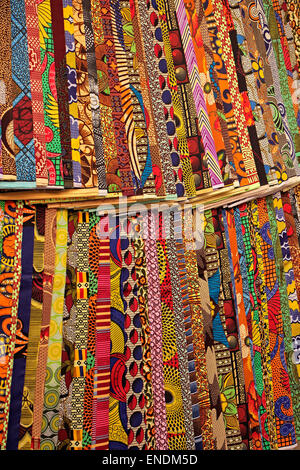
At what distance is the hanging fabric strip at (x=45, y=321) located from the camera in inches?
36.8

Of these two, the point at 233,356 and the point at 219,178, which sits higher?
the point at 219,178

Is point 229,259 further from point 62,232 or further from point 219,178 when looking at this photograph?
point 62,232

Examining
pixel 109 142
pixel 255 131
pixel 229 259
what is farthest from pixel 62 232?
pixel 255 131

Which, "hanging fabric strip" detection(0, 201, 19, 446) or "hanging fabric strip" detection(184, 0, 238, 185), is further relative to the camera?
"hanging fabric strip" detection(184, 0, 238, 185)

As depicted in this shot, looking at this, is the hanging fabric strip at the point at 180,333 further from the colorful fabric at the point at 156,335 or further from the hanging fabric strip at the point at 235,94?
the hanging fabric strip at the point at 235,94

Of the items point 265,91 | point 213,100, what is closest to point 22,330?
point 213,100

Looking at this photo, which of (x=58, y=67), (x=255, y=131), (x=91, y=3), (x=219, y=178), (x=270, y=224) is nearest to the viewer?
(x=58, y=67)

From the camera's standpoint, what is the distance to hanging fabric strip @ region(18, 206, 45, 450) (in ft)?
3.03

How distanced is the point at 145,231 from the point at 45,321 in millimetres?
306

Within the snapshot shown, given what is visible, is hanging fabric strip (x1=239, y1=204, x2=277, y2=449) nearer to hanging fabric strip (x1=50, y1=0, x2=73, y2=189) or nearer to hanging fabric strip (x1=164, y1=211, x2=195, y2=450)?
hanging fabric strip (x1=164, y1=211, x2=195, y2=450)

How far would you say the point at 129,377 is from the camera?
1.07 meters

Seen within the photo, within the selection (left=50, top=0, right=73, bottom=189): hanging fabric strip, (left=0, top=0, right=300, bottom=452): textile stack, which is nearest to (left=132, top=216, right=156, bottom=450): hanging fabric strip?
(left=0, top=0, right=300, bottom=452): textile stack

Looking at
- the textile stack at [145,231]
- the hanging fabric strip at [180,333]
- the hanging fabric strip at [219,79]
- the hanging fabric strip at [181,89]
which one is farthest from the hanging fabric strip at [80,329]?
the hanging fabric strip at [219,79]

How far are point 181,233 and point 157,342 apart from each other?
0.84 feet
